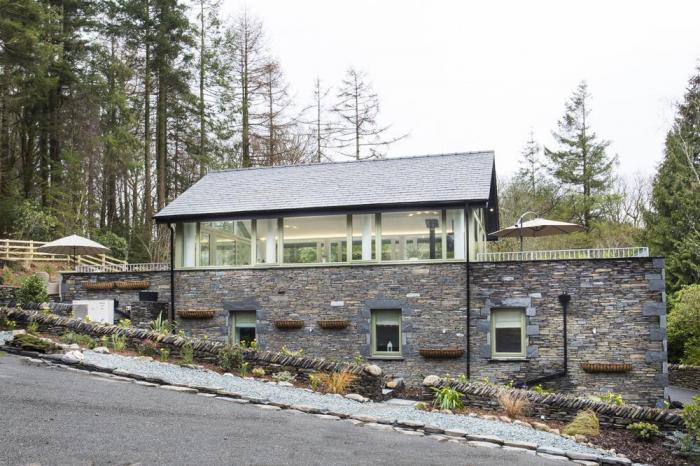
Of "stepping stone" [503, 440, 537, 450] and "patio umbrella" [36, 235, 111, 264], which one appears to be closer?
"stepping stone" [503, 440, 537, 450]

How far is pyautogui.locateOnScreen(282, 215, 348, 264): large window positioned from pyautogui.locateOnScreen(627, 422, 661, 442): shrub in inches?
342

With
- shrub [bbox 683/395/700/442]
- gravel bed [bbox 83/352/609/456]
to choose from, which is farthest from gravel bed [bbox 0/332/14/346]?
shrub [bbox 683/395/700/442]

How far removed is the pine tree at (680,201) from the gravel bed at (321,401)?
54.5 ft

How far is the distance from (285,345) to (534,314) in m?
6.48

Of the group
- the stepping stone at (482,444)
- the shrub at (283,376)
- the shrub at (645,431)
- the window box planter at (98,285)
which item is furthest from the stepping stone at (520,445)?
the window box planter at (98,285)

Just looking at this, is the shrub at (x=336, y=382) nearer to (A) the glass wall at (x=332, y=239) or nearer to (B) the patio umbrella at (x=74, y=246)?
(A) the glass wall at (x=332, y=239)

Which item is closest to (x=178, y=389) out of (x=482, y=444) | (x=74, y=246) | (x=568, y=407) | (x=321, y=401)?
(x=321, y=401)

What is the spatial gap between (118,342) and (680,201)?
22.0 m

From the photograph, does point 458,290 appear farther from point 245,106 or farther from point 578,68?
point 578,68

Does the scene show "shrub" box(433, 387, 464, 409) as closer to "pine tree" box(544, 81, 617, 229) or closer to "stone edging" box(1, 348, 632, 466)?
"stone edging" box(1, 348, 632, 466)

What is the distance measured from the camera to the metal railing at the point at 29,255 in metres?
24.7

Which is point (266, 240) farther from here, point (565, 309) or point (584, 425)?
point (584, 425)

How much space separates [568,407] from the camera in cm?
1093

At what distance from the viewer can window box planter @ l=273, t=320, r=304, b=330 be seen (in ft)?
55.0
